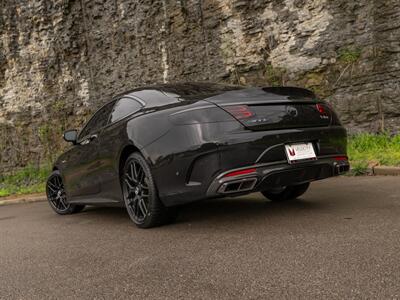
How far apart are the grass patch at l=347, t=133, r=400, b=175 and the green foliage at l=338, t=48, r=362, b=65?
1.47 metres

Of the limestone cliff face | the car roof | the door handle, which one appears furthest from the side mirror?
the limestone cliff face

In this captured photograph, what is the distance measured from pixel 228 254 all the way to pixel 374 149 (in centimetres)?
544

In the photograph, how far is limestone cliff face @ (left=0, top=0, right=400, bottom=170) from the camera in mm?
8328

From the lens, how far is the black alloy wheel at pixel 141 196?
387 centimetres

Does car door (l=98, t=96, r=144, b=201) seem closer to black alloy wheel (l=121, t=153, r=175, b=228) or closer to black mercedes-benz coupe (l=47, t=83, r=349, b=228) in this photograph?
black mercedes-benz coupe (l=47, t=83, r=349, b=228)

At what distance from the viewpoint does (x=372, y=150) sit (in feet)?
24.6

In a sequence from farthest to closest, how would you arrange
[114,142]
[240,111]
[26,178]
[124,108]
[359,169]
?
1. [26,178]
2. [359,169]
3. [124,108]
4. [114,142]
5. [240,111]

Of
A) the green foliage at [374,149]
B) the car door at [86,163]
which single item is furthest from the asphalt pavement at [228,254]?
the green foliage at [374,149]

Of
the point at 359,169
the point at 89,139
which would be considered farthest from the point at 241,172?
the point at 359,169

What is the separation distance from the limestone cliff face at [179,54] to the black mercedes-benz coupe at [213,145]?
485 cm

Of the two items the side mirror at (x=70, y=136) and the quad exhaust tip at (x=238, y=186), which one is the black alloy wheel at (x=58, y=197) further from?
the quad exhaust tip at (x=238, y=186)

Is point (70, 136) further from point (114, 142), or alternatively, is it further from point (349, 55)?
point (349, 55)

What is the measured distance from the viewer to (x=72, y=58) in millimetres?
13203

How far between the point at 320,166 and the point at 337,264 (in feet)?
4.43
